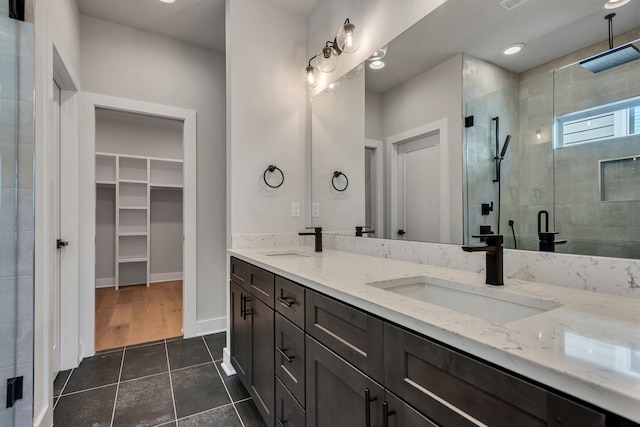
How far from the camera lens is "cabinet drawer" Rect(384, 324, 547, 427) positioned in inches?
19.7

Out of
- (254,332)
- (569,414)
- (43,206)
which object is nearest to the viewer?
(569,414)

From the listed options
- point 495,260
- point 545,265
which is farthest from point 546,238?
point 495,260

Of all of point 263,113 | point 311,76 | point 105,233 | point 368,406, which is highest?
point 311,76

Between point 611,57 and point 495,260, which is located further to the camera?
point 495,260

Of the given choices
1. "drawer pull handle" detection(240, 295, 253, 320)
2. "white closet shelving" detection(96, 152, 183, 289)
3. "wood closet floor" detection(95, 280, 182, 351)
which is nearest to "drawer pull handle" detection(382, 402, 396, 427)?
"drawer pull handle" detection(240, 295, 253, 320)

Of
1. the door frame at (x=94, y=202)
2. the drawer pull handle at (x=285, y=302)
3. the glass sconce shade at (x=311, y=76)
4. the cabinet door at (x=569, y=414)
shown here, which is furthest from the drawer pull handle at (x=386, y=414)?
the door frame at (x=94, y=202)

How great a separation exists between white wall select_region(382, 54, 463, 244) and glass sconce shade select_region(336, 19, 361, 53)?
0.53 meters

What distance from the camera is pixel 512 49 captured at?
1164 mm

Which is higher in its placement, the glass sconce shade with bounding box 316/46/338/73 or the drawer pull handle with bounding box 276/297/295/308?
the glass sconce shade with bounding box 316/46/338/73

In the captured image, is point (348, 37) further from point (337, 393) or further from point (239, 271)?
point (337, 393)

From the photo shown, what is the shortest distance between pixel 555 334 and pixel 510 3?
1.23 meters

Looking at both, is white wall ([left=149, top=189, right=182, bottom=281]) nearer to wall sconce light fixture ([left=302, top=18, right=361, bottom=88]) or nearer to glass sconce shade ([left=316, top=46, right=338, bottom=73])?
wall sconce light fixture ([left=302, top=18, right=361, bottom=88])

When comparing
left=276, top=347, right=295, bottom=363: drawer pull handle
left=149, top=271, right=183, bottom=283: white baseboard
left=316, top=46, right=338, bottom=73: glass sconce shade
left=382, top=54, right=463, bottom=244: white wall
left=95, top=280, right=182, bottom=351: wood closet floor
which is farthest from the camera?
left=149, top=271, right=183, bottom=283: white baseboard

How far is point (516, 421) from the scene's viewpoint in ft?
1.66
